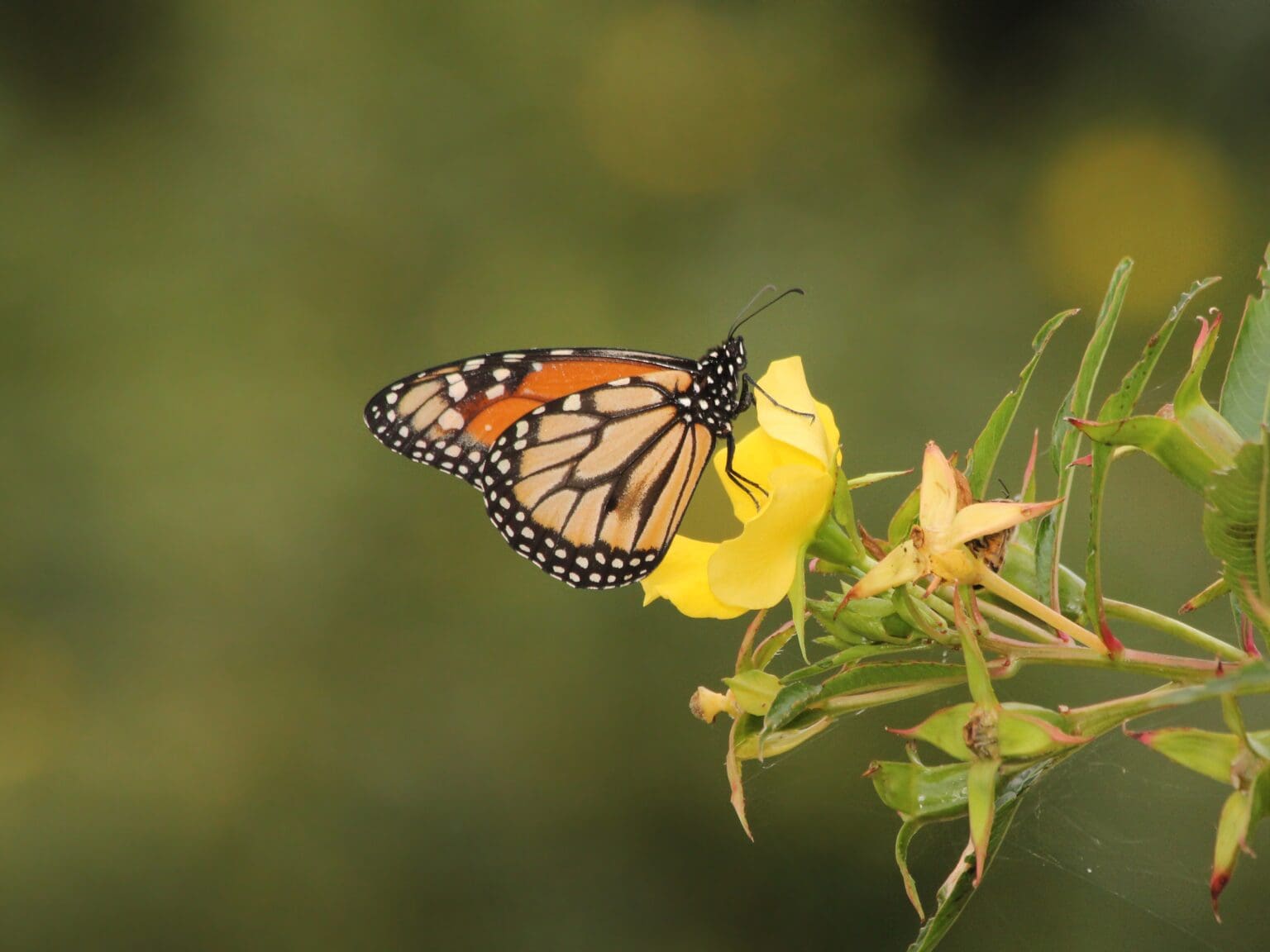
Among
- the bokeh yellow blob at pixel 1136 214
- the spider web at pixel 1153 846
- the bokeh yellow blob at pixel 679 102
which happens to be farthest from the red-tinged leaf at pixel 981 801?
the bokeh yellow blob at pixel 679 102

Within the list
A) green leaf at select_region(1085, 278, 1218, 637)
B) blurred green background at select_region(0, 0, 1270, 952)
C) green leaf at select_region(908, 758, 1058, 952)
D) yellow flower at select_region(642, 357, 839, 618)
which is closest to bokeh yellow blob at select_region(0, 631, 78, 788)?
blurred green background at select_region(0, 0, 1270, 952)

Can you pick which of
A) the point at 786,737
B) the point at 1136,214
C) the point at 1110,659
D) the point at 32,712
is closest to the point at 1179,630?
the point at 1110,659

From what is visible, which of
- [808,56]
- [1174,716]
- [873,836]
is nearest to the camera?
[1174,716]

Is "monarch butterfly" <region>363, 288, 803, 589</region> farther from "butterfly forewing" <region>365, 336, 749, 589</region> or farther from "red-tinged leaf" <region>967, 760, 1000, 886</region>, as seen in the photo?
"red-tinged leaf" <region>967, 760, 1000, 886</region>

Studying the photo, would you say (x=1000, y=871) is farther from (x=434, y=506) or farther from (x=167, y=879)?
(x=167, y=879)

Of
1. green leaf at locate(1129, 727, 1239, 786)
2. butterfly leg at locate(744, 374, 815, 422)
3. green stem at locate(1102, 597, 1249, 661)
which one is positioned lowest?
green leaf at locate(1129, 727, 1239, 786)

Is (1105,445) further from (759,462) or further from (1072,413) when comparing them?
(759,462)

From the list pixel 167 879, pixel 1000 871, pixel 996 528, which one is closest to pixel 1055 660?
pixel 996 528

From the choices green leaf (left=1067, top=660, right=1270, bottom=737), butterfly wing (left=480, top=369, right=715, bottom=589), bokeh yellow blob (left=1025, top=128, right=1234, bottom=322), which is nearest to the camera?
green leaf (left=1067, top=660, right=1270, bottom=737)
